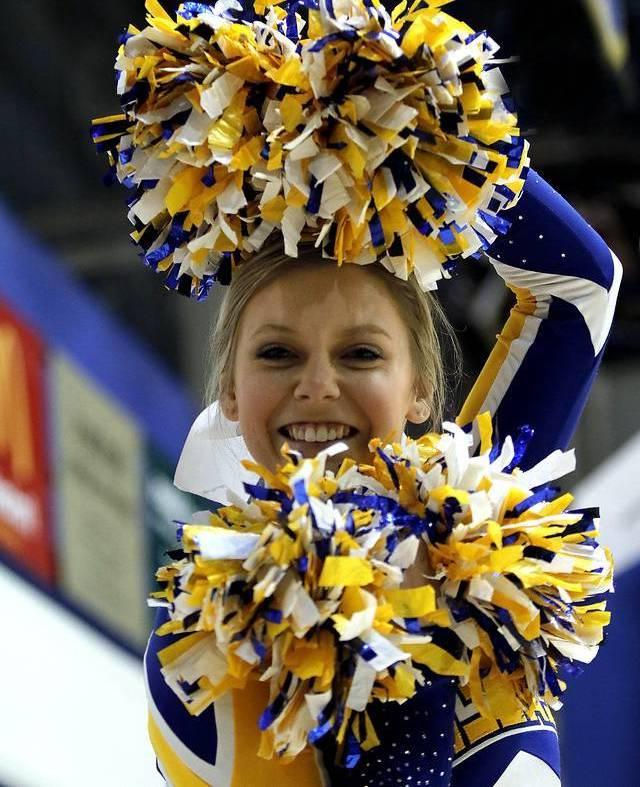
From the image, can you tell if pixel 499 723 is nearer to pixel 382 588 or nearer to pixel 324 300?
pixel 382 588

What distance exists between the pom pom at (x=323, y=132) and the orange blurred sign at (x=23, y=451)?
3.17 m

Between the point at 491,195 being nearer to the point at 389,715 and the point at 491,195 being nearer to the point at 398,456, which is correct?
the point at 398,456

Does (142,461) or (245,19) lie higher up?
(245,19)


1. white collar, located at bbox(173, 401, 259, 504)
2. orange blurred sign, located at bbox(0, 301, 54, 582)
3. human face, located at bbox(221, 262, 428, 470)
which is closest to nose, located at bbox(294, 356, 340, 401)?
human face, located at bbox(221, 262, 428, 470)

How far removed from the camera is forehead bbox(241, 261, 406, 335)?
174 cm

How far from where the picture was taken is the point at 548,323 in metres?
1.94

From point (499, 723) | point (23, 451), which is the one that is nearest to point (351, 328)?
point (499, 723)

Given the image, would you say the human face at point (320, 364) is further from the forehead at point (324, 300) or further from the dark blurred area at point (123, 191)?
the dark blurred area at point (123, 191)

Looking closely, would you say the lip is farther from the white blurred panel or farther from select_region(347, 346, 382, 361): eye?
the white blurred panel

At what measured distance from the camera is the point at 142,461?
229 inches

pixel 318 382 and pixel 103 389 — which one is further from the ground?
pixel 318 382

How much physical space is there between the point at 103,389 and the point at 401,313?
387cm

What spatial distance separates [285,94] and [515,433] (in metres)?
0.54

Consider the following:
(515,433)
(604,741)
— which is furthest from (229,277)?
(604,741)
